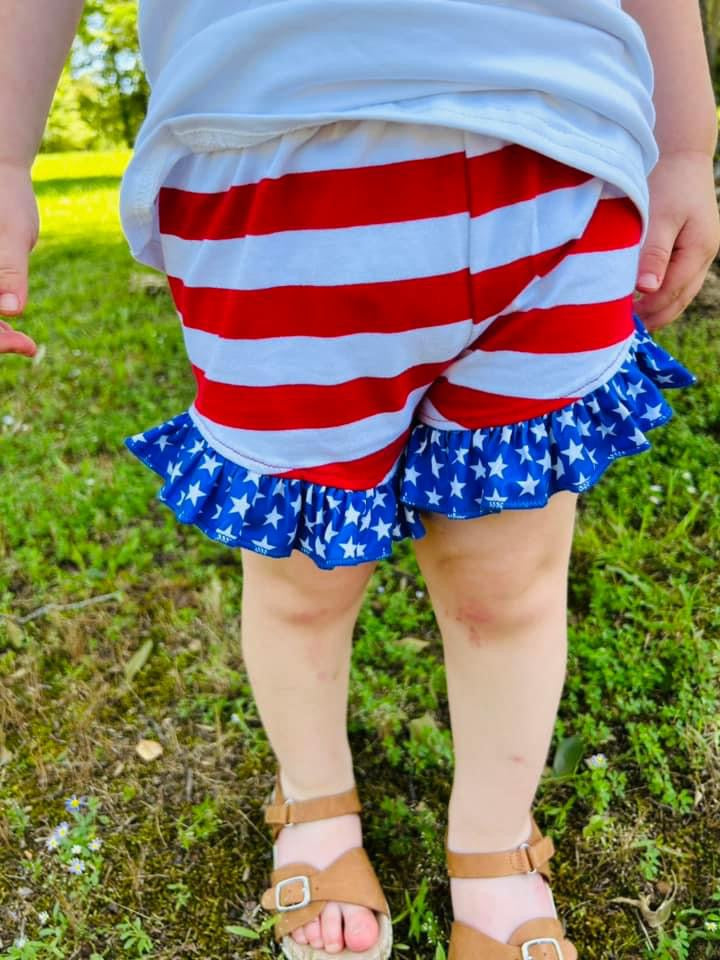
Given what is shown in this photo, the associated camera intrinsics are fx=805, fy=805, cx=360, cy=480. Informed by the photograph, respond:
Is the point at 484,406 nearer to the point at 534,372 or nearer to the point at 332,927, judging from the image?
the point at 534,372

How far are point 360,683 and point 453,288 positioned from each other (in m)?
0.92

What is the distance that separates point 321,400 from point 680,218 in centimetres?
44

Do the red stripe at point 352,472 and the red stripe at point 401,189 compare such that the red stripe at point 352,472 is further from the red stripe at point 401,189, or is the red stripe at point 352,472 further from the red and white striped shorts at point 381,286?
the red stripe at point 401,189

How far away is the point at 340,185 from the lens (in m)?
0.73

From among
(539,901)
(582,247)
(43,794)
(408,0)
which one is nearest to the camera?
(408,0)

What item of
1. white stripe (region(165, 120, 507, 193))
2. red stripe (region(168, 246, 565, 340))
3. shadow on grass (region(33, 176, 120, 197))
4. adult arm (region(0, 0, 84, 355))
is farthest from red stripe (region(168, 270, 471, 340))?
shadow on grass (region(33, 176, 120, 197))

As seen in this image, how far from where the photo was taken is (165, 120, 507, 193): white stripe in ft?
2.34

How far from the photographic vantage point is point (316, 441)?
833mm

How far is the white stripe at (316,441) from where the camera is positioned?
83cm

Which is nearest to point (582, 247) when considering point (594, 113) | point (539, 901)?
point (594, 113)

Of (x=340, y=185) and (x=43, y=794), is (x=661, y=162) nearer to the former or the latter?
(x=340, y=185)

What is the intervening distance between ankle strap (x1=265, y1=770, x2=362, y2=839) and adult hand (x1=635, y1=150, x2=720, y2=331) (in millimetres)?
829

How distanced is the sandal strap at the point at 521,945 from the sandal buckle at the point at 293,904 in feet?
0.70

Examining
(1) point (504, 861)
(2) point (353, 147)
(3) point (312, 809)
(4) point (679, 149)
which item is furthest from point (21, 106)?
(1) point (504, 861)
